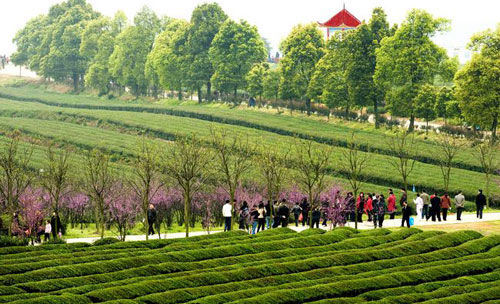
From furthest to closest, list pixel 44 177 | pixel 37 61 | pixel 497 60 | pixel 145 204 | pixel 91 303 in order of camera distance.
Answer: pixel 37 61
pixel 497 60
pixel 44 177
pixel 145 204
pixel 91 303

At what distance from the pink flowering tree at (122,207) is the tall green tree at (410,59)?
37.6m

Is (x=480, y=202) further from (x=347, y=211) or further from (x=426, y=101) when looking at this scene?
(x=426, y=101)

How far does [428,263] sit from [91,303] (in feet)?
44.0

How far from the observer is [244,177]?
201 ft

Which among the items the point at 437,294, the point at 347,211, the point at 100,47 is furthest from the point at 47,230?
the point at 100,47

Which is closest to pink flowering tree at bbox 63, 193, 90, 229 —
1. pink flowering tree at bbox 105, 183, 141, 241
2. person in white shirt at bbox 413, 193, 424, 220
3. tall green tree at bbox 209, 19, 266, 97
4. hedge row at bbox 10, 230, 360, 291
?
pink flowering tree at bbox 105, 183, 141, 241

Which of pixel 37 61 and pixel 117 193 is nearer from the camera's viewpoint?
pixel 117 193

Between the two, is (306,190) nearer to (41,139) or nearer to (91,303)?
(91,303)

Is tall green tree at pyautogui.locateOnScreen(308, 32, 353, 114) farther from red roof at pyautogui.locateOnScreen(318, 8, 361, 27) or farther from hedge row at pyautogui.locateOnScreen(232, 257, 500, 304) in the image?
hedge row at pyautogui.locateOnScreen(232, 257, 500, 304)

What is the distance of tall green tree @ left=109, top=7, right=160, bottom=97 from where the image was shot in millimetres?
124375

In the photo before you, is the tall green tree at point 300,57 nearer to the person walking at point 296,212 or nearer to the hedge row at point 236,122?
the hedge row at point 236,122

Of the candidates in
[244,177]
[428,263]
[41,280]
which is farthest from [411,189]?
[41,280]

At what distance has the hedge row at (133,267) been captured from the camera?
28859mm

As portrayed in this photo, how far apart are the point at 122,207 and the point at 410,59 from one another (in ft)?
144
